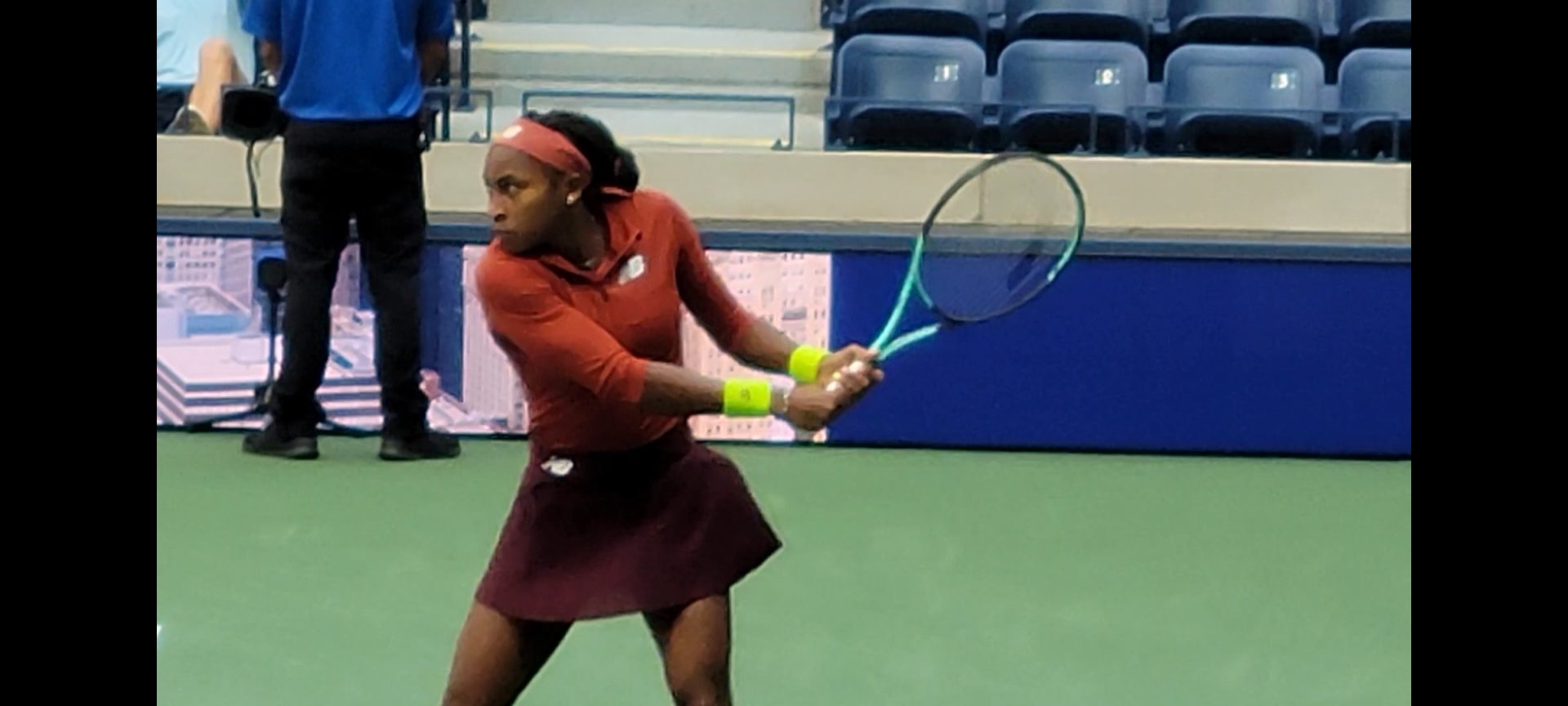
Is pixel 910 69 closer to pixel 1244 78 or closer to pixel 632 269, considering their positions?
pixel 1244 78

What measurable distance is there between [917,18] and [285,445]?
3.33 meters

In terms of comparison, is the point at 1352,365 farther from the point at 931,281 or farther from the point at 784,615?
the point at 931,281

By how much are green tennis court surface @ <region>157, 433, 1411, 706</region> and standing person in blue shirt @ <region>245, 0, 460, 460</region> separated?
9.7 inches

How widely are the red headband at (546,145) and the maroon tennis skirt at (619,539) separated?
43 cm

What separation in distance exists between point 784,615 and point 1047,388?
83.4 inches

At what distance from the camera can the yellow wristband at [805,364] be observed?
3.39m

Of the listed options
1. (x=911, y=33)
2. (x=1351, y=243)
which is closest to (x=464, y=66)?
(x=911, y=33)

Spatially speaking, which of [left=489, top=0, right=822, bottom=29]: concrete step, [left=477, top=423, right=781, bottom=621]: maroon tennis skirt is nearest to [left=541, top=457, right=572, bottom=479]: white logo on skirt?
[left=477, top=423, right=781, bottom=621]: maroon tennis skirt

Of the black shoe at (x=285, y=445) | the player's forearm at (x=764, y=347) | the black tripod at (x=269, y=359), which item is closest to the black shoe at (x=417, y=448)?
the black shoe at (x=285, y=445)

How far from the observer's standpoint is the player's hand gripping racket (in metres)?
3.74

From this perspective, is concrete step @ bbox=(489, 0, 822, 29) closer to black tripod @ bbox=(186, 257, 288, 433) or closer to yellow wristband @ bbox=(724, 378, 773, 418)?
black tripod @ bbox=(186, 257, 288, 433)

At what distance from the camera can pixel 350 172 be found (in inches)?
242

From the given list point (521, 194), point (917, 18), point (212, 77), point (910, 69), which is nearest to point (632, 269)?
point (521, 194)

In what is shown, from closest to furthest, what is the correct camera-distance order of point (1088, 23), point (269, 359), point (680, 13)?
point (269, 359) < point (1088, 23) < point (680, 13)
